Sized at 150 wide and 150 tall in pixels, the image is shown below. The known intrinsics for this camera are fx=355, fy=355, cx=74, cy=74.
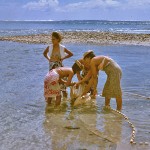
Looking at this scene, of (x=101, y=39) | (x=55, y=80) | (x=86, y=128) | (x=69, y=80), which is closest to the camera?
(x=86, y=128)

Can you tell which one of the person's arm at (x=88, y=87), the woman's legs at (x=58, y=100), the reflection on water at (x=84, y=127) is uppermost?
the person's arm at (x=88, y=87)

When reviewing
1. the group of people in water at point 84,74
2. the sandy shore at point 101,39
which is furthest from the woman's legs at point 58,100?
the sandy shore at point 101,39

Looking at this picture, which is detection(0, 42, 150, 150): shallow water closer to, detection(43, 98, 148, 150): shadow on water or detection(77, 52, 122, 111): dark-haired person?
detection(43, 98, 148, 150): shadow on water

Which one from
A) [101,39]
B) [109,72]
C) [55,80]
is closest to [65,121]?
[55,80]

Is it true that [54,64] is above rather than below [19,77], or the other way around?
above

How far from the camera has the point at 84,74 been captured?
8750 mm

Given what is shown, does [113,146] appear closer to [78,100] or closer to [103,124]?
→ [103,124]

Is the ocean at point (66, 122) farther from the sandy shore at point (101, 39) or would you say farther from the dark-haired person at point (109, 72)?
the sandy shore at point (101, 39)

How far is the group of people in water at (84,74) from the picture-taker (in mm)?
7691

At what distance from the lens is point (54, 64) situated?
8.93 metres

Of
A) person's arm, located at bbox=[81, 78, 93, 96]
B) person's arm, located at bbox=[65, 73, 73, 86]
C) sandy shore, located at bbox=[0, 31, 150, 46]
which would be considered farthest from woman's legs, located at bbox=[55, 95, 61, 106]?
sandy shore, located at bbox=[0, 31, 150, 46]

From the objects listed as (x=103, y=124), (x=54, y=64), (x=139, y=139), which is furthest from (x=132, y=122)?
(x=54, y=64)

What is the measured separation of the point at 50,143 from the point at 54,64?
3.24 metres

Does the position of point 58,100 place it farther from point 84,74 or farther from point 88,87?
point 84,74
